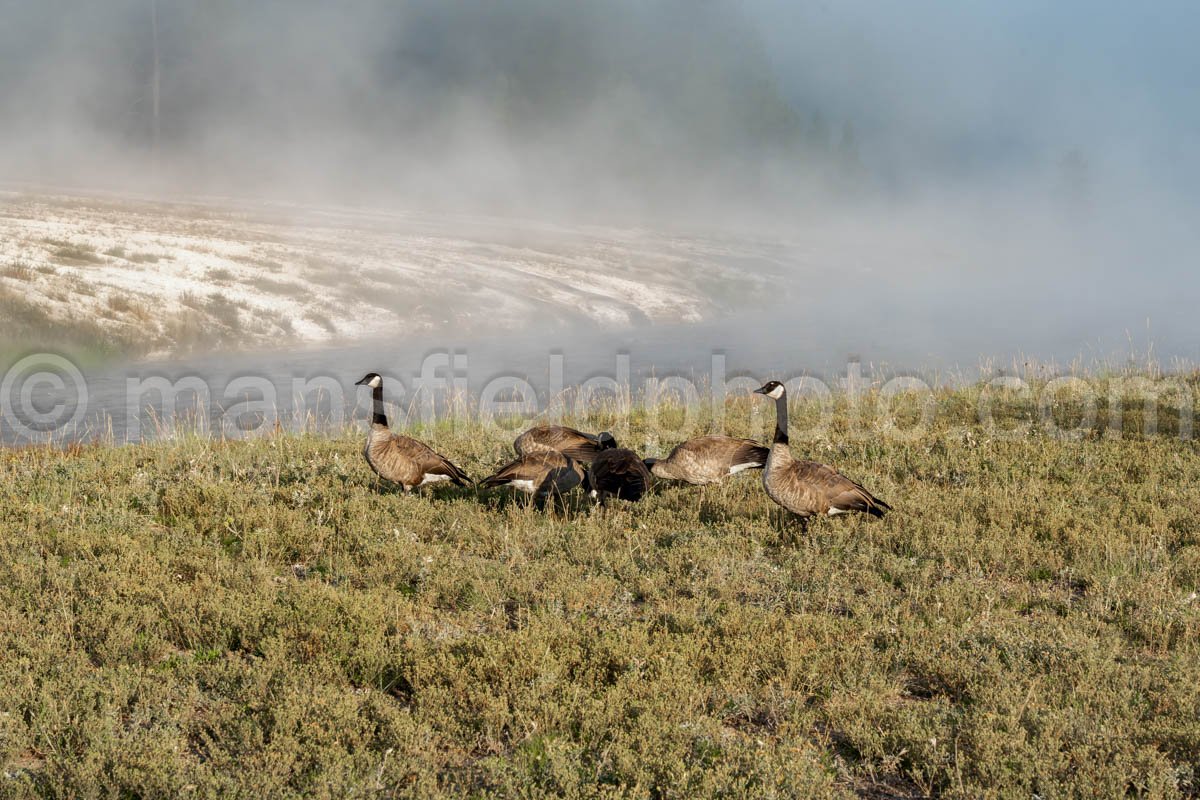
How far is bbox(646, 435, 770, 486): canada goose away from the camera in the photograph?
13.1 metres

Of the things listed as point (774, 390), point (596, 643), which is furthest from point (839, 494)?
point (596, 643)

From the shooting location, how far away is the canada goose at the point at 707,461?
1306 centimetres

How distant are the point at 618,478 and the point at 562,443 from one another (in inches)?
92.4

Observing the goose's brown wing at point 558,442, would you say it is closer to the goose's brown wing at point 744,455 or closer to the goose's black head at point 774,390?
the goose's brown wing at point 744,455

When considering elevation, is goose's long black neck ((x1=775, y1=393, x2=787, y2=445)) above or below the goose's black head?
below

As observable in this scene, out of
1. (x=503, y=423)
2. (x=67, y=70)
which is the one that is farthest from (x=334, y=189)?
(x=503, y=423)

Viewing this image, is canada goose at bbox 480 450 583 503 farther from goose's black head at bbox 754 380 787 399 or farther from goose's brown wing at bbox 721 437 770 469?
goose's black head at bbox 754 380 787 399

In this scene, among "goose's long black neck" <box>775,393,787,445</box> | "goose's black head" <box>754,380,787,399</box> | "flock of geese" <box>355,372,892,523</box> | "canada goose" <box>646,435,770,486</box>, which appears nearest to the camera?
"flock of geese" <box>355,372,892,523</box>

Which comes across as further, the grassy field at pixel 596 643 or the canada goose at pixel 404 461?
the canada goose at pixel 404 461

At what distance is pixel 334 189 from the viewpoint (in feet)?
338

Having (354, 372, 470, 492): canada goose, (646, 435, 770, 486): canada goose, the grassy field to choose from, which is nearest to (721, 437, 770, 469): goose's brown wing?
(646, 435, 770, 486): canada goose

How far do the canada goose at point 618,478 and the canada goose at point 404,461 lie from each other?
192 centimetres

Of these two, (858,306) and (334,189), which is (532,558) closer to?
(858,306)

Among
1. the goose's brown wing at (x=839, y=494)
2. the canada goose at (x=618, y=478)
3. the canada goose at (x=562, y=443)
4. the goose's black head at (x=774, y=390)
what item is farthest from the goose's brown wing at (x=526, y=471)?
the goose's brown wing at (x=839, y=494)
